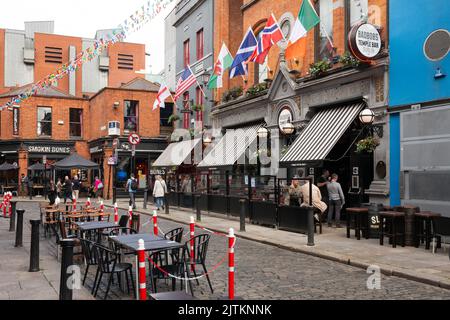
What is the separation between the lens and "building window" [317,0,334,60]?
55.9 feet

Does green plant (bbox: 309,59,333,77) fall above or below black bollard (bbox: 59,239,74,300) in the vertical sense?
above

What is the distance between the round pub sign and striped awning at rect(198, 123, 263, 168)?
779 centimetres

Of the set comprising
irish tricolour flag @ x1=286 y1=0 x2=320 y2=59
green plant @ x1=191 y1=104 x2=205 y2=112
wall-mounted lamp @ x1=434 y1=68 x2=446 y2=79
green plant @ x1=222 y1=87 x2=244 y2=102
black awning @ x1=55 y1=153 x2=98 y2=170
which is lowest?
black awning @ x1=55 y1=153 x2=98 y2=170

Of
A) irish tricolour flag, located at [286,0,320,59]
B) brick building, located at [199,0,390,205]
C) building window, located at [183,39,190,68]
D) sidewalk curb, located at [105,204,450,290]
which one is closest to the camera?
sidewalk curb, located at [105,204,450,290]

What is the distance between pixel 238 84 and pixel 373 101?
11.0m

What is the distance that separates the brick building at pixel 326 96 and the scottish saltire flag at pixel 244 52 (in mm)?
1384

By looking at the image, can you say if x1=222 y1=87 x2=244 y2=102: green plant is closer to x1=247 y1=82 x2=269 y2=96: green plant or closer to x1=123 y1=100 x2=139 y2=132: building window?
x1=247 y1=82 x2=269 y2=96: green plant

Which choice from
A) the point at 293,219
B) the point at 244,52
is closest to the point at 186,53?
the point at 244,52

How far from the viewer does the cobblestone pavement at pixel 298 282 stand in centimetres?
696

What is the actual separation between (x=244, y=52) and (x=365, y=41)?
6.32 meters

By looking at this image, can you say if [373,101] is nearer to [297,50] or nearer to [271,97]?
[297,50]

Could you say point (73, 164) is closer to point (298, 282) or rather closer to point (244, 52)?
point (244, 52)

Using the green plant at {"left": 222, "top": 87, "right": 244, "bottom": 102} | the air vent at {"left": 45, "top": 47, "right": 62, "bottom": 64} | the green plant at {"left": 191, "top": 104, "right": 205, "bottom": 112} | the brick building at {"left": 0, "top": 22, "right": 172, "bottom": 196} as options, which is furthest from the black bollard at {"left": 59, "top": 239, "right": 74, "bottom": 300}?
the air vent at {"left": 45, "top": 47, "right": 62, "bottom": 64}

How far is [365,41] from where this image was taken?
543 inches
